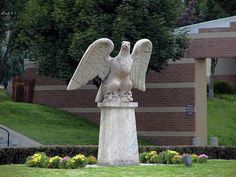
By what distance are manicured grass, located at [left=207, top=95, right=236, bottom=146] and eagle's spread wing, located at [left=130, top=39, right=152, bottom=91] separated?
14308 mm

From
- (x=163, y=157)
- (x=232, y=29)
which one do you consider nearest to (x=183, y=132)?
(x=232, y=29)

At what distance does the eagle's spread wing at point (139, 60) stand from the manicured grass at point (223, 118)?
14.3 meters

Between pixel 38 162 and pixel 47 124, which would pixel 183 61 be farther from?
pixel 38 162

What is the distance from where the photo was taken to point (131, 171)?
53.4 feet

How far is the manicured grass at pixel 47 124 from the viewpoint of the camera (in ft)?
89.0

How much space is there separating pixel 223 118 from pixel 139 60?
19025 millimetres

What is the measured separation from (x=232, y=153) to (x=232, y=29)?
310 inches

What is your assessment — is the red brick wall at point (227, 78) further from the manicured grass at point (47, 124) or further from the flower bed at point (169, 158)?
the flower bed at point (169, 158)

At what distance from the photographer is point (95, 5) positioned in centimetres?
2688

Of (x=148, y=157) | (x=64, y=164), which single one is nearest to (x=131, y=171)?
(x=64, y=164)

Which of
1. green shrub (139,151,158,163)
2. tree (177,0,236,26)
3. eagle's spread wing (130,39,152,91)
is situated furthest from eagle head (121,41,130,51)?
tree (177,0,236,26)

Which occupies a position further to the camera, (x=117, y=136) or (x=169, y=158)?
(x=169, y=158)

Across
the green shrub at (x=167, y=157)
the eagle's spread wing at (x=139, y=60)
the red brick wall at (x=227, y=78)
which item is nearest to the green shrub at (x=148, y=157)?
the green shrub at (x=167, y=157)

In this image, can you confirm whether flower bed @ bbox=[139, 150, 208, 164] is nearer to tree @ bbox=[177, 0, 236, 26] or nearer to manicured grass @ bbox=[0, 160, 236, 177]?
manicured grass @ bbox=[0, 160, 236, 177]
